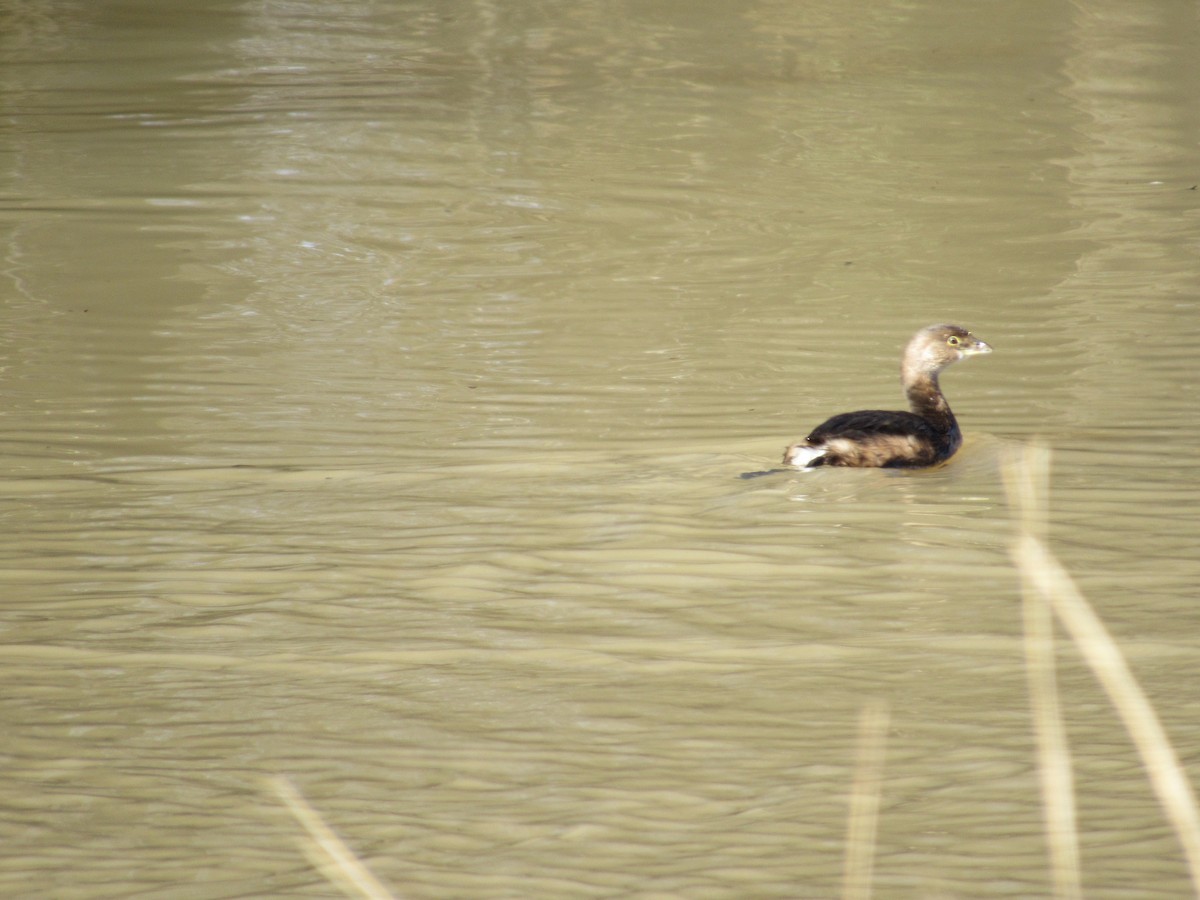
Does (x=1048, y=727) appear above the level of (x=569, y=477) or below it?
above

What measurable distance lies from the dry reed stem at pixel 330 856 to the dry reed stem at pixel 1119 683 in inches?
67.3

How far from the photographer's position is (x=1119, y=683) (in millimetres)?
4609

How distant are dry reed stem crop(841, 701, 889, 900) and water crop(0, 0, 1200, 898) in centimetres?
4

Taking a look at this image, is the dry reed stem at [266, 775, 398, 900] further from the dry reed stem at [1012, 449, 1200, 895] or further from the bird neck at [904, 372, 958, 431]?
the bird neck at [904, 372, 958, 431]

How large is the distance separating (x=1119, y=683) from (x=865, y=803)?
1095 mm

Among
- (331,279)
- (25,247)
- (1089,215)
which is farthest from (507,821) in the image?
(1089,215)

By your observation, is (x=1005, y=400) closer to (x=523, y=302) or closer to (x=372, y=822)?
(x=523, y=302)

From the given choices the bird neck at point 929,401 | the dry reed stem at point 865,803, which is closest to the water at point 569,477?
the dry reed stem at point 865,803

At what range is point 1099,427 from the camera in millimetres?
7406

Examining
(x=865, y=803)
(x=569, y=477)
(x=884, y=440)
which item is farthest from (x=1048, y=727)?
(x=569, y=477)

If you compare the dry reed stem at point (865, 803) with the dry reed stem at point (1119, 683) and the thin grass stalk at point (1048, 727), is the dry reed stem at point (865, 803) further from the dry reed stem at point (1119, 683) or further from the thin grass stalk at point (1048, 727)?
the dry reed stem at point (1119, 683)

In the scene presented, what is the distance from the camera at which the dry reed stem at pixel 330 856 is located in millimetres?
3535

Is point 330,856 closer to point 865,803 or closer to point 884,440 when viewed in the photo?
point 865,803

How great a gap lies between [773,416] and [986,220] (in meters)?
A: 5.02
